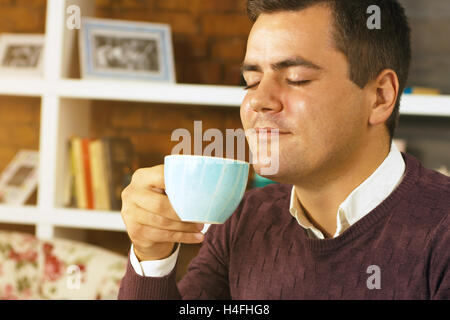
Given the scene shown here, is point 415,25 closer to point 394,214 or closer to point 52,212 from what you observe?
point 394,214

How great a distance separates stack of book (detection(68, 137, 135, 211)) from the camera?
1.84m

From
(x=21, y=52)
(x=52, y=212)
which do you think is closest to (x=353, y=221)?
(x=52, y=212)

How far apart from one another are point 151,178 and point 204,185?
151 mm

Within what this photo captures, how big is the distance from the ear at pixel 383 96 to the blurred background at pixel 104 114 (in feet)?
2.60

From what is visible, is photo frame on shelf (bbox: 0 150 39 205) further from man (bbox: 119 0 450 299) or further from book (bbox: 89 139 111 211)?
man (bbox: 119 0 450 299)

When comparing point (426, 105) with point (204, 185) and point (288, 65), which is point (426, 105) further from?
point (204, 185)

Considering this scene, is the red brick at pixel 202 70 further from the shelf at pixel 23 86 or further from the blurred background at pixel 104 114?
the shelf at pixel 23 86

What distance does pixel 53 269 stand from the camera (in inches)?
58.8

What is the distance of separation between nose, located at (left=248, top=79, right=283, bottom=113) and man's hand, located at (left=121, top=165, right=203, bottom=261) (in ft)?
0.55

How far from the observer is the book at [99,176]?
183cm

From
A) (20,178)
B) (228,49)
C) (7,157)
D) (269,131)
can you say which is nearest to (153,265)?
(269,131)

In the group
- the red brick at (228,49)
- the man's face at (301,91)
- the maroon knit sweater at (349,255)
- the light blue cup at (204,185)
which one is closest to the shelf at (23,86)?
the red brick at (228,49)

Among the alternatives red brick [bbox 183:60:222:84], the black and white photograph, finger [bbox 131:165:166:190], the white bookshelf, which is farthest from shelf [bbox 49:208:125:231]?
finger [bbox 131:165:166:190]

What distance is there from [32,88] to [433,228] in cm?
145
